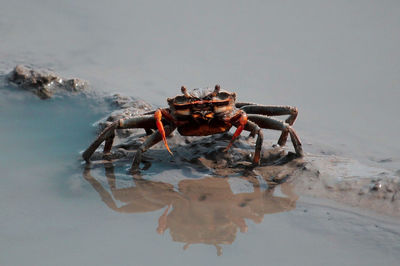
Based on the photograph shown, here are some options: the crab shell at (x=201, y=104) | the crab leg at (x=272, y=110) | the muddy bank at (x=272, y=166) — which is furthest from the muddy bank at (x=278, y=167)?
the crab shell at (x=201, y=104)

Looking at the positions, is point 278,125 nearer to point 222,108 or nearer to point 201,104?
point 222,108

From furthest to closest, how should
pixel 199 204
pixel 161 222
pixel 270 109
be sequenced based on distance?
pixel 270 109 < pixel 199 204 < pixel 161 222

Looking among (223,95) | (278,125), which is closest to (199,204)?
(223,95)

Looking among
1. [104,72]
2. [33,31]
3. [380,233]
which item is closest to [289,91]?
[104,72]

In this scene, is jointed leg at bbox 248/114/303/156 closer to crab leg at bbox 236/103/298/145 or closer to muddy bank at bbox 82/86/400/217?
muddy bank at bbox 82/86/400/217

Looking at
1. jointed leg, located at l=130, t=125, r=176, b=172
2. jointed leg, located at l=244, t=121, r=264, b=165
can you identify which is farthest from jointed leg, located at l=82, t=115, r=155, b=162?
jointed leg, located at l=244, t=121, r=264, b=165

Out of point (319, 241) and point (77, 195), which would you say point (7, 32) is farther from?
point (319, 241)
